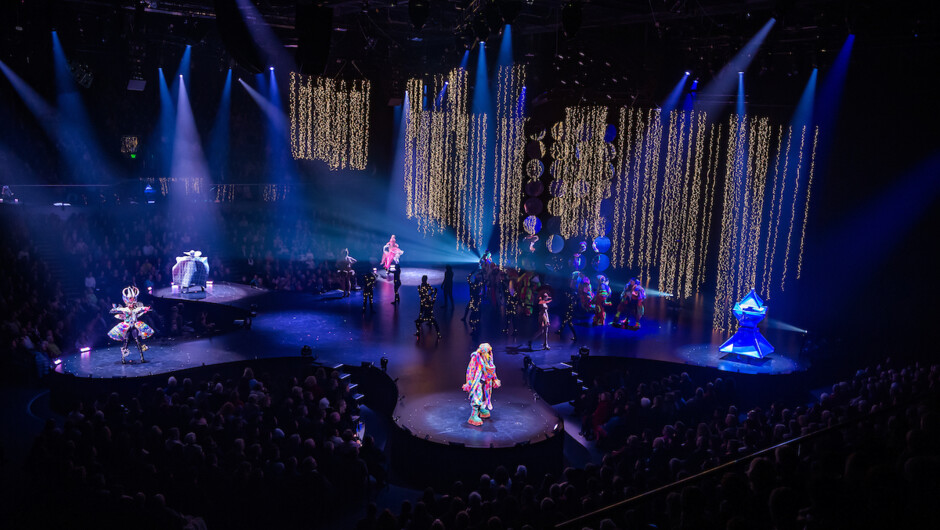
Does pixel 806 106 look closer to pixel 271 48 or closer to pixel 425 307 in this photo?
pixel 425 307

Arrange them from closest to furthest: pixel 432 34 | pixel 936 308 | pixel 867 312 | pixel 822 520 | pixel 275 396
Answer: pixel 822 520 → pixel 275 396 → pixel 936 308 → pixel 867 312 → pixel 432 34

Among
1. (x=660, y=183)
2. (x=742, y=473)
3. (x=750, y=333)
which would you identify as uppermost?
(x=660, y=183)

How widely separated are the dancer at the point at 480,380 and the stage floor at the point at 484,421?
23 cm

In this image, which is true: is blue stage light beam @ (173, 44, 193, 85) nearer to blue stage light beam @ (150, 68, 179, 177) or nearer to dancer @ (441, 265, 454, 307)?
blue stage light beam @ (150, 68, 179, 177)

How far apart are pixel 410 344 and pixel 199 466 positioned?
6.75 m

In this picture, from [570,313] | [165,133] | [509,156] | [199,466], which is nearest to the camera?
[199,466]

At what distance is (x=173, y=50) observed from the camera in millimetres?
19141

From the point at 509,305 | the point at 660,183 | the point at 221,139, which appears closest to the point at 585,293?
the point at 509,305

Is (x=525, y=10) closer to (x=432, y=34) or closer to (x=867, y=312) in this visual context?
(x=432, y=34)

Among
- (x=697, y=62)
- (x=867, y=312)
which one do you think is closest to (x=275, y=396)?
(x=697, y=62)

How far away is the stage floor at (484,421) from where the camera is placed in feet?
30.7

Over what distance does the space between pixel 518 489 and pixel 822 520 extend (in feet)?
12.3

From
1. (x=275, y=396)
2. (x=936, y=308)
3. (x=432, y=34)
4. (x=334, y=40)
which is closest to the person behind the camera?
(x=275, y=396)

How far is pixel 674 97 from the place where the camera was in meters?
18.6
